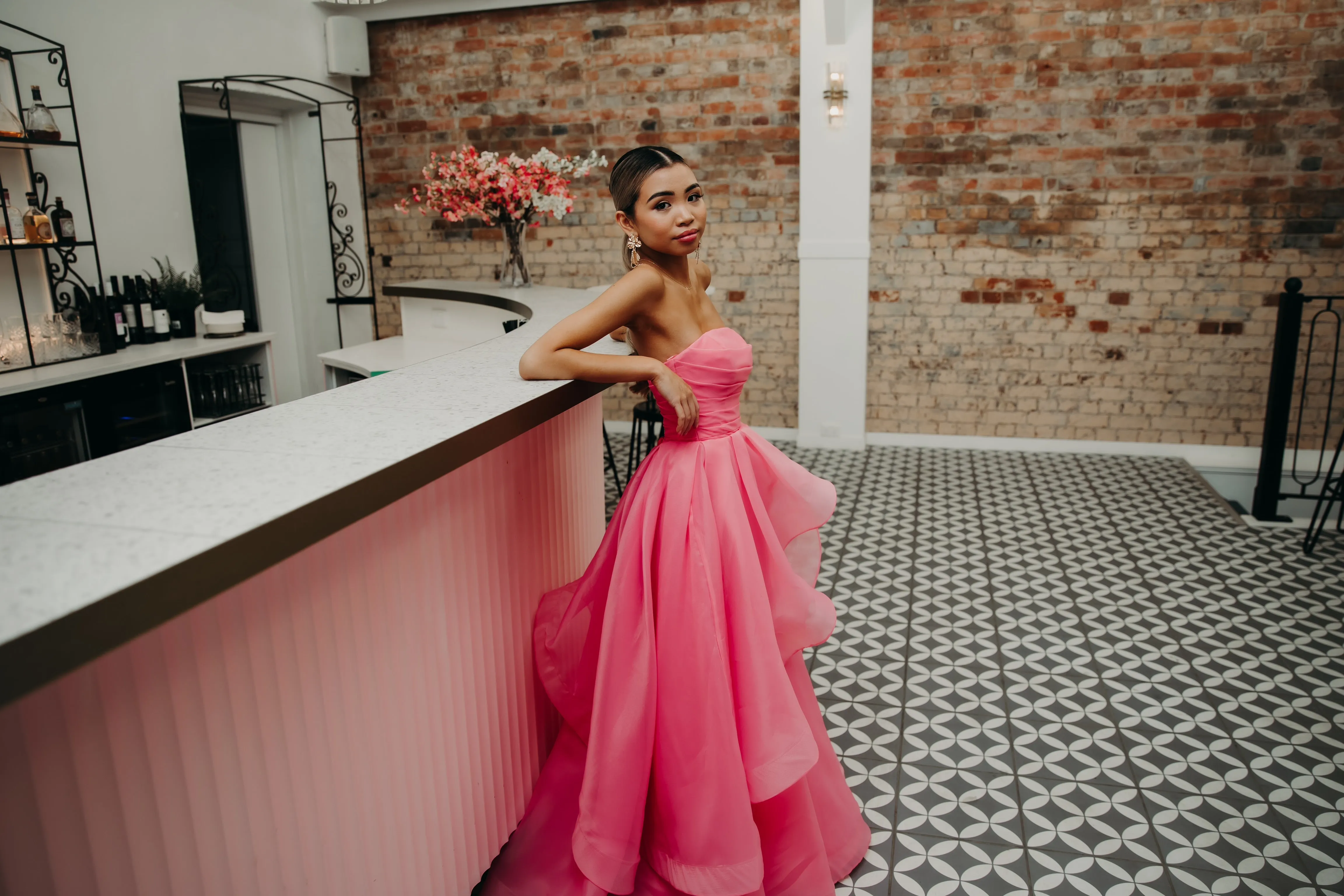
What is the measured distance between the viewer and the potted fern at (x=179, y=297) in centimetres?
511

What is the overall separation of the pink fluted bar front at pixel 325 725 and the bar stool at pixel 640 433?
5.09 feet

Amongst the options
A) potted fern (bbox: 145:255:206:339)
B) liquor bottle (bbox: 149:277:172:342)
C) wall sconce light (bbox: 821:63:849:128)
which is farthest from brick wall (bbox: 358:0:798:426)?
liquor bottle (bbox: 149:277:172:342)

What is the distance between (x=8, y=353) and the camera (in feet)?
13.8

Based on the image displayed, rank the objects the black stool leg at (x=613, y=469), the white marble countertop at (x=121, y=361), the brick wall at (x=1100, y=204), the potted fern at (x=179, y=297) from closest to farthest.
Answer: the white marble countertop at (x=121, y=361) < the black stool leg at (x=613, y=469) < the potted fern at (x=179, y=297) < the brick wall at (x=1100, y=204)

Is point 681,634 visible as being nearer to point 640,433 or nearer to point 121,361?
point 640,433

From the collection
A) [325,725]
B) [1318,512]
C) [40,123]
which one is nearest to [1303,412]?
[1318,512]

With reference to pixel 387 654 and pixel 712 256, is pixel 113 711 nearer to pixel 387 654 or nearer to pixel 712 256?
pixel 387 654

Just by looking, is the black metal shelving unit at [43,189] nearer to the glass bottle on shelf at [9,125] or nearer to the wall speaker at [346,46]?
the glass bottle on shelf at [9,125]

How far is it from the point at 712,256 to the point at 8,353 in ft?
13.6

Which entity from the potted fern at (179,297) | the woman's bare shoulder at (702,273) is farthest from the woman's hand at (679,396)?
the potted fern at (179,297)

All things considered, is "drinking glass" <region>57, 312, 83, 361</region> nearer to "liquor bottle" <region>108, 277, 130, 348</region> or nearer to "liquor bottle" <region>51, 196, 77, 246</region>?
"liquor bottle" <region>108, 277, 130, 348</region>

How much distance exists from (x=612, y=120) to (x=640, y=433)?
2.55 m

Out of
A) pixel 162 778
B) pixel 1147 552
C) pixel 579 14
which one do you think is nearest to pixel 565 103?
pixel 579 14

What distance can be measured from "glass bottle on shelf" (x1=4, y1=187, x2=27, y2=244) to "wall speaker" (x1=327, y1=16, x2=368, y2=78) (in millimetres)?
2690
